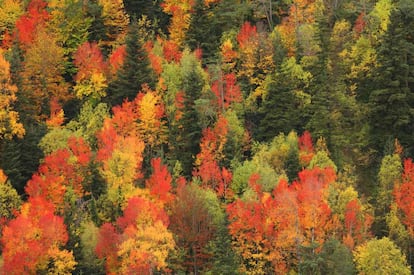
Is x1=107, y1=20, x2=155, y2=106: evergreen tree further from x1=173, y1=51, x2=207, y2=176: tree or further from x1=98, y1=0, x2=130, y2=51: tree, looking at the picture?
x1=98, y1=0, x2=130, y2=51: tree

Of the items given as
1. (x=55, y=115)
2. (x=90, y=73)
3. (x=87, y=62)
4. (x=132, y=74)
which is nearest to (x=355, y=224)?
(x=132, y=74)

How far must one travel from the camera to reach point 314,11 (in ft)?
299

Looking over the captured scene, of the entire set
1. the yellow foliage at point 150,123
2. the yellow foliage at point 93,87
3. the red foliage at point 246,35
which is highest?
the red foliage at point 246,35

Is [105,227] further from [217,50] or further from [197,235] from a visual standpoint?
[217,50]

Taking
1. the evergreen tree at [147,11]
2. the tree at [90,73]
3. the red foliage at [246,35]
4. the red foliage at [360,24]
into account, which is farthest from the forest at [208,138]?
the evergreen tree at [147,11]

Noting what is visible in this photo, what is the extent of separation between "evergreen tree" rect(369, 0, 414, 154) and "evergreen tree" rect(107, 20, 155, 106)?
25.9 m

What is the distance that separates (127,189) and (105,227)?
637 centimetres

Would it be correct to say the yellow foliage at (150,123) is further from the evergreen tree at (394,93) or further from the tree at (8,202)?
the evergreen tree at (394,93)

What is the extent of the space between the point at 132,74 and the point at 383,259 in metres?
37.9

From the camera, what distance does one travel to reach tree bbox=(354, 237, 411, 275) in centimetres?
5706

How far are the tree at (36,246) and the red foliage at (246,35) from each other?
35.3 m

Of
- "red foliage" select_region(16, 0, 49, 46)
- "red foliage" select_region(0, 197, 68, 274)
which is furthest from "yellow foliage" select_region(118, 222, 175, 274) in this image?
"red foliage" select_region(16, 0, 49, 46)

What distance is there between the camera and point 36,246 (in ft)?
198

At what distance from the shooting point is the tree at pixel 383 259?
5706cm
